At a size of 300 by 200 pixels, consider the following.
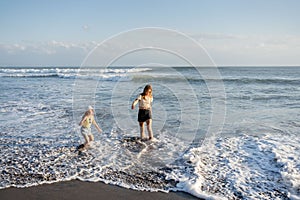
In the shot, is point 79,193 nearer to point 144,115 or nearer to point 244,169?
point 244,169

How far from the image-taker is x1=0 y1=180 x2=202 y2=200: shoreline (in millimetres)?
4188

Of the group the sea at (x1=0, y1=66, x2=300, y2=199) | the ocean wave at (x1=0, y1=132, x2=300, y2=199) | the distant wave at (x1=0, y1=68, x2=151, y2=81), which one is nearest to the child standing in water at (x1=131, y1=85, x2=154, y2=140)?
the sea at (x1=0, y1=66, x2=300, y2=199)

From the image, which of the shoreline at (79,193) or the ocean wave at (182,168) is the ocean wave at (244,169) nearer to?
the ocean wave at (182,168)

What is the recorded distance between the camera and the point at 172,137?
7715mm

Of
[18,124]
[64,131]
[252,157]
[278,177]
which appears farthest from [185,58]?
[18,124]

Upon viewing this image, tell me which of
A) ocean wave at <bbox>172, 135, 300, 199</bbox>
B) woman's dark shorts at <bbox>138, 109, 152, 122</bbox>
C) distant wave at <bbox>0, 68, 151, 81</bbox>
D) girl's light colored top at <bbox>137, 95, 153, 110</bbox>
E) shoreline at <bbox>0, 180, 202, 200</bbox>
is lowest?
ocean wave at <bbox>172, 135, 300, 199</bbox>

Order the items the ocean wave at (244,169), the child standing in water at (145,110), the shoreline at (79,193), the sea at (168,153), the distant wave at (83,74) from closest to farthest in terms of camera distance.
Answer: the shoreline at (79,193) → the ocean wave at (244,169) → the sea at (168,153) → the child standing in water at (145,110) → the distant wave at (83,74)

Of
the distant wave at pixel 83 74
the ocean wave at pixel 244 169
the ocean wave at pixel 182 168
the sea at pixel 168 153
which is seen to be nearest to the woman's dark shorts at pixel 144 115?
the sea at pixel 168 153

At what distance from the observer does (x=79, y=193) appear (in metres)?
4.31

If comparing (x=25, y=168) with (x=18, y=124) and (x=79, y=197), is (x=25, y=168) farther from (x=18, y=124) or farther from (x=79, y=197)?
(x=18, y=124)

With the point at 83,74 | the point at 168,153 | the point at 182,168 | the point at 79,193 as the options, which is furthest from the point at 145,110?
the point at 83,74

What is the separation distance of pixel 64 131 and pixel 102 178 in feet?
13.0

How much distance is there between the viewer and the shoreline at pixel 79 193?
13.7 feet

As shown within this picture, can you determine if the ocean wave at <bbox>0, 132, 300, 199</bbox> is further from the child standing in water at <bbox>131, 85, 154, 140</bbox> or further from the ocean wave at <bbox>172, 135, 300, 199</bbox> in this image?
the child standing in water at <bbox>131, 85, 154, 140</bbox>
